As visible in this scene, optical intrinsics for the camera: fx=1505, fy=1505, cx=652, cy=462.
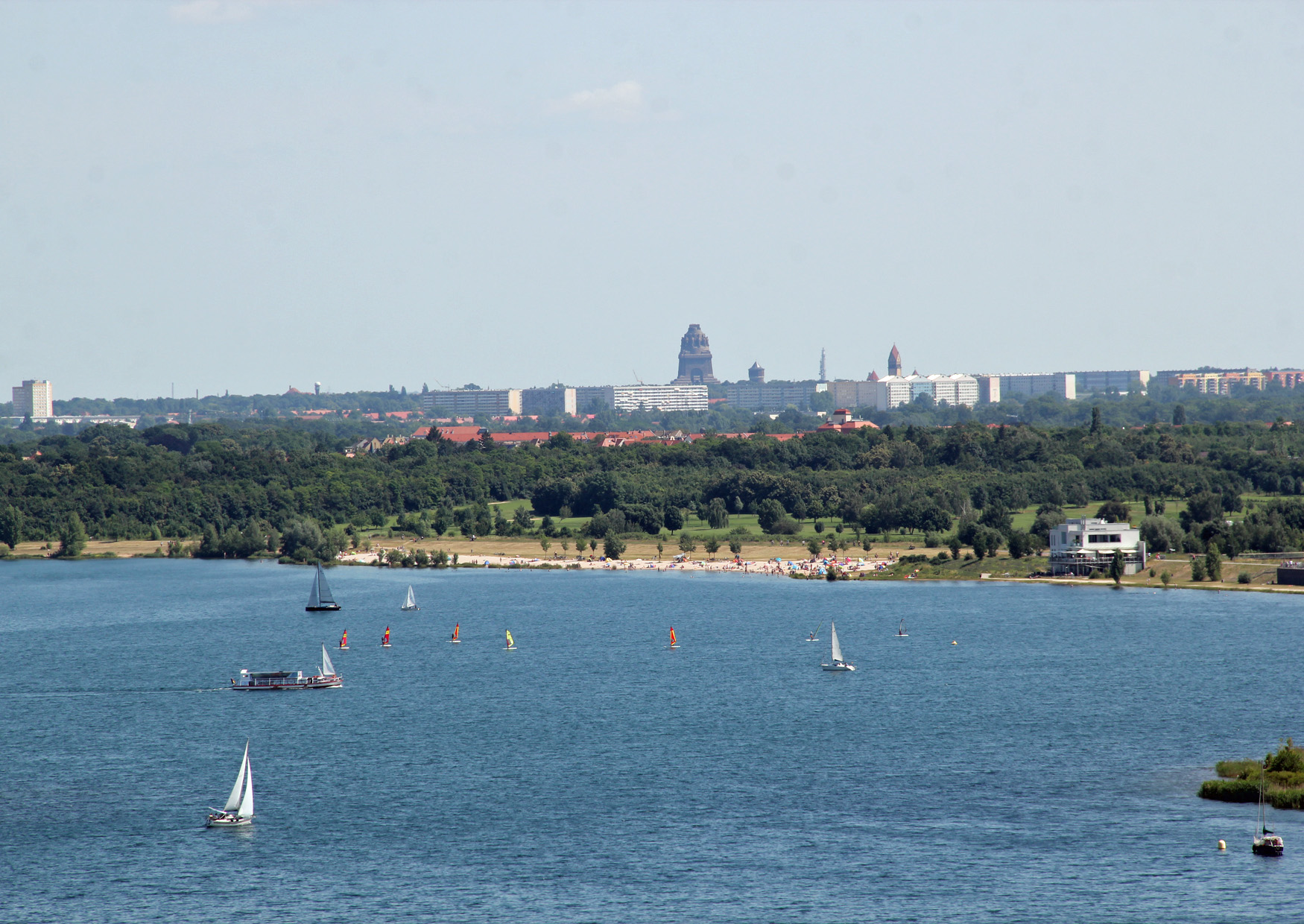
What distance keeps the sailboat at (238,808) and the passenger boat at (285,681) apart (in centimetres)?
3448

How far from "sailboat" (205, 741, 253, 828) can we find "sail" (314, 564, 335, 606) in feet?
253

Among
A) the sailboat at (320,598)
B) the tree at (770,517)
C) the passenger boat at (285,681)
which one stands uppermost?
the tree at (770,517)

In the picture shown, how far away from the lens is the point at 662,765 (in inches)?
3091

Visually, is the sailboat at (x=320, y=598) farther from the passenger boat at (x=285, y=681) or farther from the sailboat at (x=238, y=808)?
the sailboat at (x=238, y=808)

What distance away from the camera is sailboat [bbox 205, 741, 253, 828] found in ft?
224

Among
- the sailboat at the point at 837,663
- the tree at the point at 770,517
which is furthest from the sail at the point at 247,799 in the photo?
the tree at the point at 770,517

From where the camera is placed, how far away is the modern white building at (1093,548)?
499 ft

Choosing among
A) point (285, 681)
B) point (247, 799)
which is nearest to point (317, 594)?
point (285, 681)

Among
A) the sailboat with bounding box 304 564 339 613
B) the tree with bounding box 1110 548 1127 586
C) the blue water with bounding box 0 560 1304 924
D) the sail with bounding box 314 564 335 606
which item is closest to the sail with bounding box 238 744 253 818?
the blue water with bounding box 0 560 1304 924

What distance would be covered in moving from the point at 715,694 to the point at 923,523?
93677 mm

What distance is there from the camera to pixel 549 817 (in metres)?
69.1

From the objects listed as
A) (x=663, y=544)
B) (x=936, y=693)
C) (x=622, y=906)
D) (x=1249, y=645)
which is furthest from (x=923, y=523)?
(x=622, y=906)

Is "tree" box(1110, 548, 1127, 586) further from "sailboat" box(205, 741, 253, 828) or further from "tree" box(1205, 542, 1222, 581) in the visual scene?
"sailboat" box(205, 741, 253, 828)

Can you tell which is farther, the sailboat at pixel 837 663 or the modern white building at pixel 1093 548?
the modern white building at pixel 1093 548
